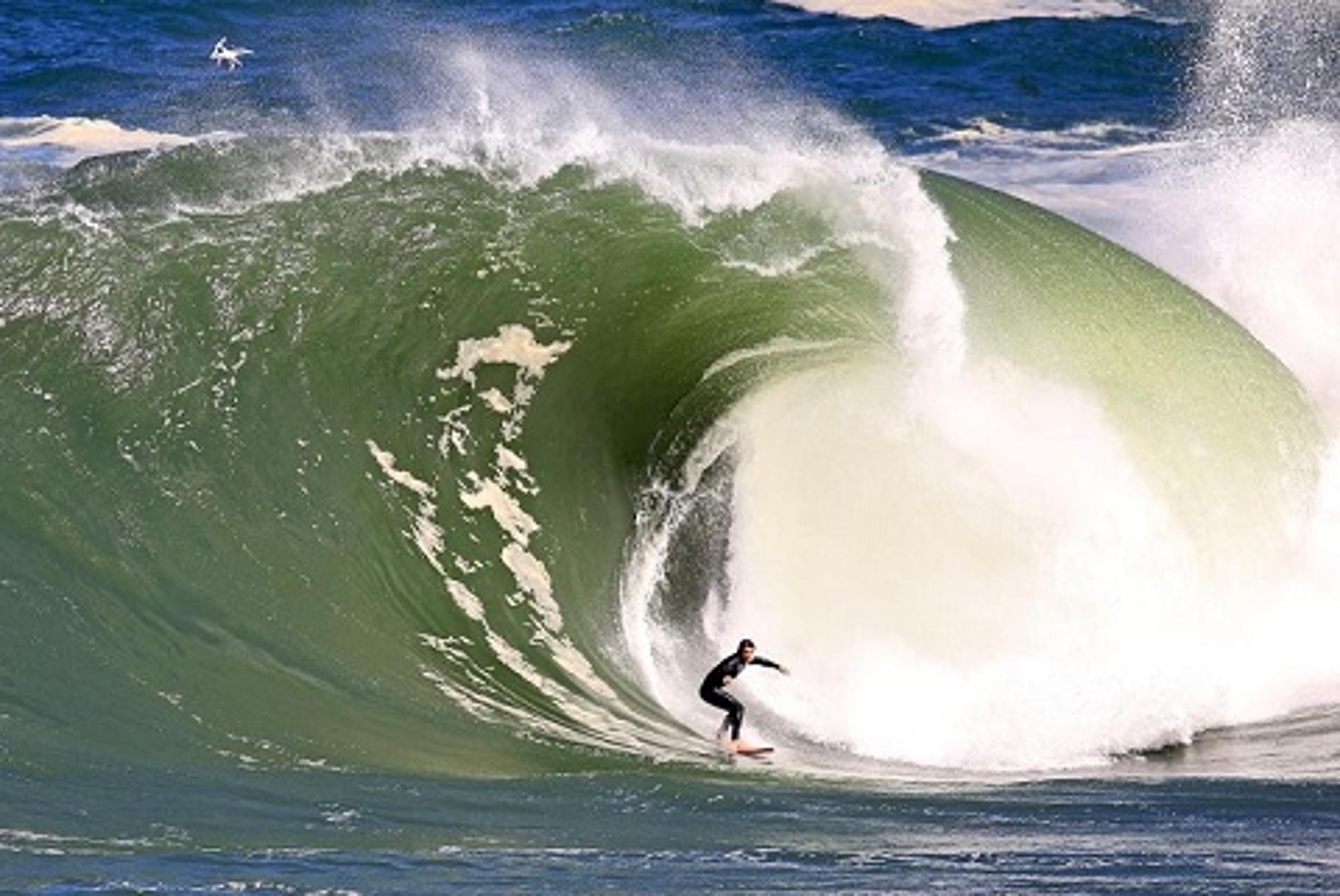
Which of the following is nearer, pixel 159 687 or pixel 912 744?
pixel 159 687

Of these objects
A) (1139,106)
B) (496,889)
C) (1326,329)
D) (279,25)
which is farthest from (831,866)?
(279,25)

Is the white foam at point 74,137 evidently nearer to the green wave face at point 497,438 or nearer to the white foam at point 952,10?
the green wave face at point 497,438

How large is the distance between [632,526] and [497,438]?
89 cm

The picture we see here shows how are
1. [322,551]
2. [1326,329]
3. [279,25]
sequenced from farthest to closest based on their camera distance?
[279,25]
[1326,329]
[322,551]

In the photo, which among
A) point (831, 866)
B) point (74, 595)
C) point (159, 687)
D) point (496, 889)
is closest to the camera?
point (496, 889)

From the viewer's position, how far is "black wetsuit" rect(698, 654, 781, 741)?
10.1m

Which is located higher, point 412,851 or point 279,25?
point 279,25

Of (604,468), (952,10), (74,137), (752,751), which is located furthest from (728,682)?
(952,10)

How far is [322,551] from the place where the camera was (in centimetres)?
1119

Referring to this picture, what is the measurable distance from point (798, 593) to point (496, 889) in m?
5.27

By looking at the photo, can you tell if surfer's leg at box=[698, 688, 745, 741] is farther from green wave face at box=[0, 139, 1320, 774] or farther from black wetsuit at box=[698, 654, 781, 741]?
green wave face at box=[0, 139, 1320, 774]

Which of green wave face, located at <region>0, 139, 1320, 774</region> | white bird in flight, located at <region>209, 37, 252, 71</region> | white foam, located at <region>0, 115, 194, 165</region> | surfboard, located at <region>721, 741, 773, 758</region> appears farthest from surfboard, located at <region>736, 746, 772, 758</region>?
white bird in flight, located at <region>209, 37, 252, 71</region>

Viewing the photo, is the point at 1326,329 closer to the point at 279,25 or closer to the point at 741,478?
the point at 741,478

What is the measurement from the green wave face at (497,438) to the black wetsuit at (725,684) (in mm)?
190
